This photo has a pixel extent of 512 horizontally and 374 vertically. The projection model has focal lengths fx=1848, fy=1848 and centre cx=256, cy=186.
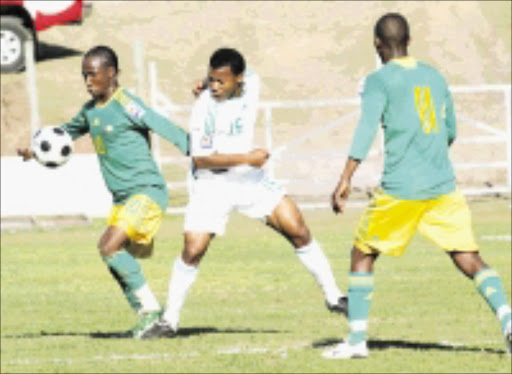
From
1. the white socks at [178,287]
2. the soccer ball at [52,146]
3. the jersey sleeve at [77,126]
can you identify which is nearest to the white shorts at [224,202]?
the white socks at [178,287]

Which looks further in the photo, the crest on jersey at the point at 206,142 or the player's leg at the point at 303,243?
the player's leg at the point at 303,243

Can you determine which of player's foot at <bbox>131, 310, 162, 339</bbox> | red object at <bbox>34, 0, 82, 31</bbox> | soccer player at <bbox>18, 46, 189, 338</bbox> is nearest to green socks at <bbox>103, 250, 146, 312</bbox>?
soccer player at <bbox>18, 46, 189, 338</bbox>

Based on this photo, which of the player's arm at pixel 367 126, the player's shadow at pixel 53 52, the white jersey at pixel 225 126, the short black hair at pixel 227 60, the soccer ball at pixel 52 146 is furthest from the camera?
the player's shadow at pixel 53 52

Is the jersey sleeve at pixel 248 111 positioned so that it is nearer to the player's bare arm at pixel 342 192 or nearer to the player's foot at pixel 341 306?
the player's foot at pixel 341 306

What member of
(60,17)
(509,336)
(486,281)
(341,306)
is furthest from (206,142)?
(60,17)

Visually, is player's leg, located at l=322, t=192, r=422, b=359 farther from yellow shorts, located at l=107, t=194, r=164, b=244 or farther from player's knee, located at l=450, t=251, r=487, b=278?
yellow shorts, located at l=107, t=194, r=164, b=244

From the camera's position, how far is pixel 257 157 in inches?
485

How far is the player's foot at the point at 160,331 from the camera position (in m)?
12.5

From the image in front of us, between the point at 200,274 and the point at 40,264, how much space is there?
2251 millimetres

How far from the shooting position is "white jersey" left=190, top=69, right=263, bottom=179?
12.4 meters

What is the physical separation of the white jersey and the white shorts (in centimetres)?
6

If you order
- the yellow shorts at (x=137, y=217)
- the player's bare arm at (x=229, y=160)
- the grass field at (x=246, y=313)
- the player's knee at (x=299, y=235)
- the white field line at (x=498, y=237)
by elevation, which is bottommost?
the white field line at (x=498, y=237)

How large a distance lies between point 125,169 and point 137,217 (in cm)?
35

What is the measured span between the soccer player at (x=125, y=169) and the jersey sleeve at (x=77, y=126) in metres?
0.07
